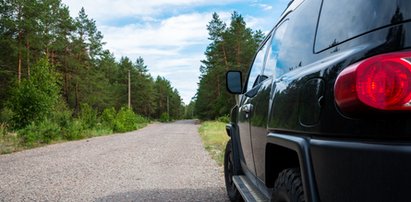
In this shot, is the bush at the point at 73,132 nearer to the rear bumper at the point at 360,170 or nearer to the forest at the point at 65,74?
the forest at the point at 65,74

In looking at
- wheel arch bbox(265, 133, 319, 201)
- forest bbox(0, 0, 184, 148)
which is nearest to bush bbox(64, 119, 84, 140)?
forest bbox(0, 0, 184, 148)

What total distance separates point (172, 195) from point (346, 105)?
4.39 m

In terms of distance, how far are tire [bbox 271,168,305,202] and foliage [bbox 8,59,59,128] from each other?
638 inches

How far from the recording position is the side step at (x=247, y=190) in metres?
3.06

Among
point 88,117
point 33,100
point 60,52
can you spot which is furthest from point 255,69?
point 60,52

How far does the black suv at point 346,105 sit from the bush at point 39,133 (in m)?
13.7

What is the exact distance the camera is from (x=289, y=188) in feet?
6.83

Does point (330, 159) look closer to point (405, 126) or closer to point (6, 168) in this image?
point (405, 126)

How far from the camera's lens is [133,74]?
7206 centimetres

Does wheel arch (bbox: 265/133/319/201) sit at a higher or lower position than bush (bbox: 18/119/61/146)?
higher

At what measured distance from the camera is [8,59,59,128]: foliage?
16391 mm

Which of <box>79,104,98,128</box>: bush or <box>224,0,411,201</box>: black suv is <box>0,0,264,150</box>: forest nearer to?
<box>79,104,98,128</box>: bush

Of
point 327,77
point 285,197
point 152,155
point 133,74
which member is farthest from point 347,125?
point 133,74

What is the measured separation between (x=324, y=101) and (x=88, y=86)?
4640 centimetres
